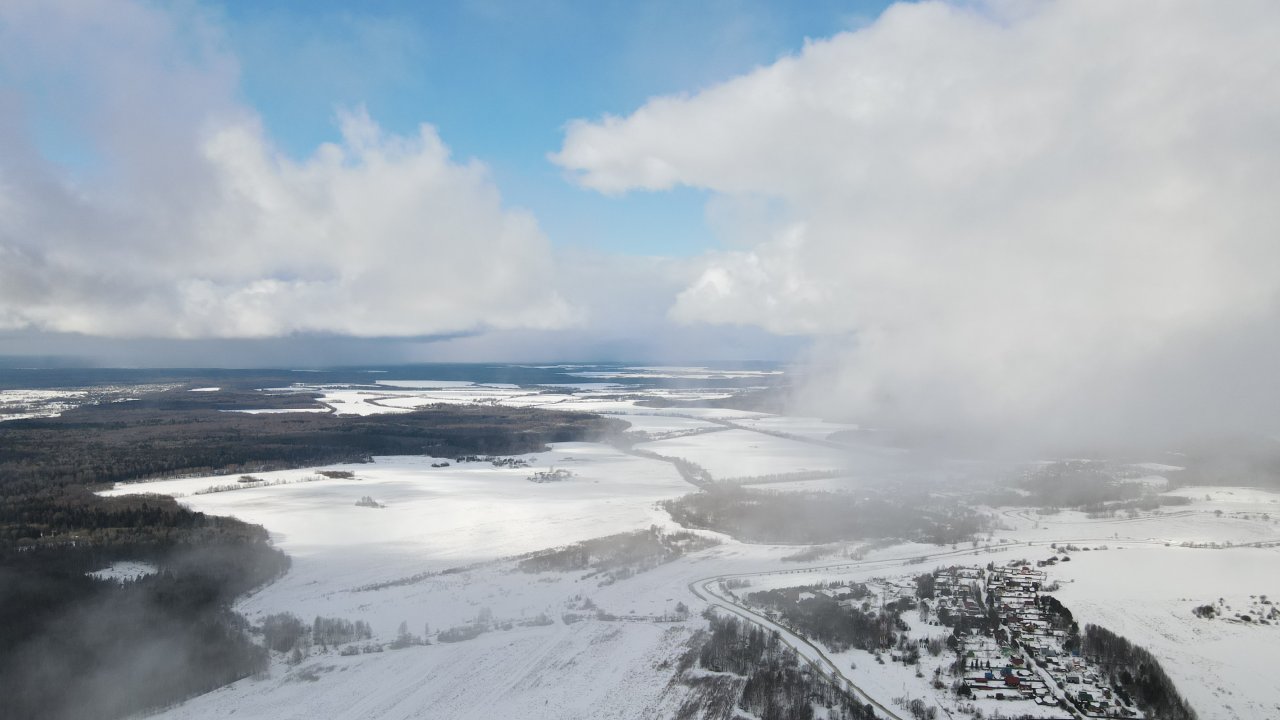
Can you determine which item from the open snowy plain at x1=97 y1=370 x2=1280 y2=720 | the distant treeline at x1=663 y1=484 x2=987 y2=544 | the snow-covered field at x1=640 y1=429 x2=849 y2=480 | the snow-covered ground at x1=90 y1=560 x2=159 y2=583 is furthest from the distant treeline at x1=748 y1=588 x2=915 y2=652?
the snow-covered field at x1=640 y1=429 x2=849 y2=480

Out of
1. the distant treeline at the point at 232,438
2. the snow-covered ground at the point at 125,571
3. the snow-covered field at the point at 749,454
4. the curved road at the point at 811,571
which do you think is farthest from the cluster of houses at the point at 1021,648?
the distant treeline at the point at 232,438

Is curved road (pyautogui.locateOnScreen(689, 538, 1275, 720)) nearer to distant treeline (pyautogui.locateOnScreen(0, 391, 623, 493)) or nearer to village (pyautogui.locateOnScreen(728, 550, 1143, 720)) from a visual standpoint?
village (pyautogui.locateOnScreen(728, 550, 1143, 720))

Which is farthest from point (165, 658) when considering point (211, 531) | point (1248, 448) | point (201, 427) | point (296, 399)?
point (296, 399)

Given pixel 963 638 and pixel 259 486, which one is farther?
pixel 259 486

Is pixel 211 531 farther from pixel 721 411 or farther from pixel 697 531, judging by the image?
pixel 721 411

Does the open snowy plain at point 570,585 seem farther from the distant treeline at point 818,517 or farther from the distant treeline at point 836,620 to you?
the distant treeline at point 818,517

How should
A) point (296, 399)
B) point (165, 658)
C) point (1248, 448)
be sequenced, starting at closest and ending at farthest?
point (165, 658) → point (1248, 448) → point (296, 399)
